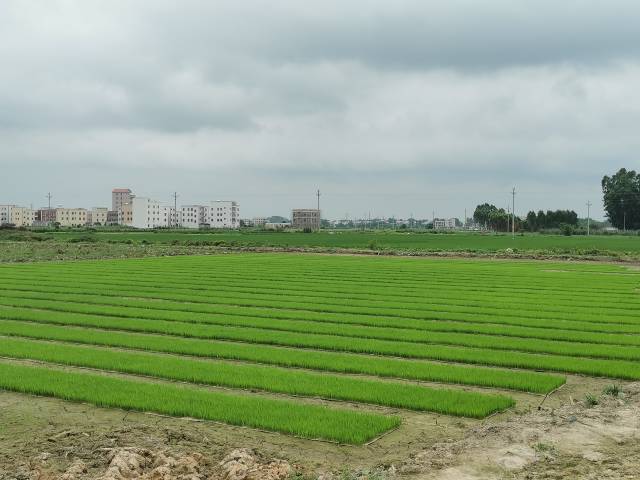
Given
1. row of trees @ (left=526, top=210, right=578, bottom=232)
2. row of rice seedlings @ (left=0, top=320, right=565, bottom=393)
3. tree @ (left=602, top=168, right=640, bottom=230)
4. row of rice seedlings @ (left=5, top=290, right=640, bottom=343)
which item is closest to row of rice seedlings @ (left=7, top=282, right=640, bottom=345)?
row of rice seedlings @ (left=5, top=290, right=640, bottom=343)

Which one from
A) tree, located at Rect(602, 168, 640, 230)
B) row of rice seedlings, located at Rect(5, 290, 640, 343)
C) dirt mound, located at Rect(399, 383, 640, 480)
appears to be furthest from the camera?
tree, located at Rect(602, 168, 640, 230)

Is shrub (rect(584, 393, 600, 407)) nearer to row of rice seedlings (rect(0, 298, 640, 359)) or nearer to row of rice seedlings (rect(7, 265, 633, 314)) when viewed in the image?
row of rice seedlings (rect(0, 298, 640, 359))

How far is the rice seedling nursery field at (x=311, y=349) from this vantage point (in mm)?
9094

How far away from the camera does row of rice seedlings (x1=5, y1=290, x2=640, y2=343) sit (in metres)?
16.6

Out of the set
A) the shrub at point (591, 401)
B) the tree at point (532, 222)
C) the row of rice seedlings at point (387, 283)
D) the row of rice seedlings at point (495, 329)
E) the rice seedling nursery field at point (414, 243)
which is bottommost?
the shrub at point (591, 401)

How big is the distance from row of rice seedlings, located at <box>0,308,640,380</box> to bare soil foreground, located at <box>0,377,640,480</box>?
9.36ft

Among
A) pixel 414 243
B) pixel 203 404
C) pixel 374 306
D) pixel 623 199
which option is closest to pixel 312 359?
pixel 203 404

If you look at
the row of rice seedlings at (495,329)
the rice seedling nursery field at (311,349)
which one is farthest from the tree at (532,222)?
the row of rice seedlings at (495,329)

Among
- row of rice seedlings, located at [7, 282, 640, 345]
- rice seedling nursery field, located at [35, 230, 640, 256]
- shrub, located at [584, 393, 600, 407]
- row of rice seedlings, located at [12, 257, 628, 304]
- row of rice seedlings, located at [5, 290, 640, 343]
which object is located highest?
rice seedling nursery field, located at [35, 230, 640, 256]

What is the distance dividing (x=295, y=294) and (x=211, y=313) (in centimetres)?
560

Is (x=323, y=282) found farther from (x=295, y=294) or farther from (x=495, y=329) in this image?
(x=495, y=329)

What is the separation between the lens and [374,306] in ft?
66.4

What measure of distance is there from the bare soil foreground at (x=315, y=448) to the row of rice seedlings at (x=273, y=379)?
37 cm

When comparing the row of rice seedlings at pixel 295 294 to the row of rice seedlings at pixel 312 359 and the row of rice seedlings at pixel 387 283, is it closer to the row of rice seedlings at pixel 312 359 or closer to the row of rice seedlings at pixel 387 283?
the row of rice seedlings at pixel 387 283
